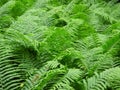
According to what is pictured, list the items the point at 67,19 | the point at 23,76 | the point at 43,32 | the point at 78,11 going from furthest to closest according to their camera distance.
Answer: the point at 78,11, the point at 67,19, the point at 43,32, the point at 23,76

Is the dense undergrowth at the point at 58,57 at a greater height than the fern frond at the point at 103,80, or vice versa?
the dense undergrowth at the point at 58,57

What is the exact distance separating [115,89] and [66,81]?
0.57m

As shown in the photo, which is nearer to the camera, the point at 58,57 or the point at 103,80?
the point at 103,80

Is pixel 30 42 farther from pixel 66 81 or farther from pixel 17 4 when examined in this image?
pixel 17 4

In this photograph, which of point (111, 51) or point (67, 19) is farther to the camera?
point (67, 19)

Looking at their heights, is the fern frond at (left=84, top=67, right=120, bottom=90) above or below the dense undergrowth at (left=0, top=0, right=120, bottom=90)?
below

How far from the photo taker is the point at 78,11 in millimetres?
6465

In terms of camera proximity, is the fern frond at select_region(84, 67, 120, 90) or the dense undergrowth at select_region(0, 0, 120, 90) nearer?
the fern frond at select_region(84, 67, 120, 90)

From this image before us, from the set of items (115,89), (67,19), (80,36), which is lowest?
(115,89)

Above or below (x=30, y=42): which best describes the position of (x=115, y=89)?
below

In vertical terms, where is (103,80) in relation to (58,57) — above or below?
below

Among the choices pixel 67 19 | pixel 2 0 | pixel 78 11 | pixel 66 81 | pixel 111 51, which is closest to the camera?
pixel 66 81

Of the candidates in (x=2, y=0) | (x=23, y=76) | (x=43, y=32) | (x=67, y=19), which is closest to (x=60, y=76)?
(x=23, y=76)

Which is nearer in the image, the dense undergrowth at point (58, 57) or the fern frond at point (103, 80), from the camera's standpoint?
the fern frond at point (103, 80)
